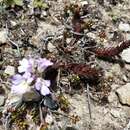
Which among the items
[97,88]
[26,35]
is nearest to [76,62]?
[97,88]

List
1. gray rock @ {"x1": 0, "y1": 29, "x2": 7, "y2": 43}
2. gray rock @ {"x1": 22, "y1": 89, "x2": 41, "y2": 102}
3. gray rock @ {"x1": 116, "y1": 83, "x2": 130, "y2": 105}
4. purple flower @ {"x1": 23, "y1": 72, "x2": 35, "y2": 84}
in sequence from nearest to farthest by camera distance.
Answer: purple flower @ {"x1": 23, "y1": 72, "x2": 35, "y2": 84}, gray rock @ {"x1": 22, "y1": 89, "x2": 41, "y2": 102}, gray rock @ {"x1": 116, "y1": 83, "x2": 130, "y2": 105}, gray rock @ {"x1": 0, "y1": 29, "x2": 7, "y2": 43}

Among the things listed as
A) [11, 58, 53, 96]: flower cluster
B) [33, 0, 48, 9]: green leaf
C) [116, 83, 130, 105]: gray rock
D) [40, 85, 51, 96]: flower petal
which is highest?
[33, 0, 48, 9]: green leaf

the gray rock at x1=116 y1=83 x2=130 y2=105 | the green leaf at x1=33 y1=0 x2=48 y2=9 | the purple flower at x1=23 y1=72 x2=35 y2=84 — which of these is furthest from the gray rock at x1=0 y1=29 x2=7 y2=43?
the gray rock at x1=116 y1=83 x2=130 y2=105

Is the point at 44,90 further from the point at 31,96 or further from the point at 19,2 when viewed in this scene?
the point at 19,2

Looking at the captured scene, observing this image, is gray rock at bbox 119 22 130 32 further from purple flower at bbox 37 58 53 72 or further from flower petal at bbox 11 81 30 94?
flower petal at bbox 11 81 30 94

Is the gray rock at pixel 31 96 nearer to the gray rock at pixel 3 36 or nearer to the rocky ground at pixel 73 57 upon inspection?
the rocky ground at pixel 73 57

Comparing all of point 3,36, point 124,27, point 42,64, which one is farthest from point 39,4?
point 42,64

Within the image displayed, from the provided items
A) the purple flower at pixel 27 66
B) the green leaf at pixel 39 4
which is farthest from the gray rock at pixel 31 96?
the green leaf at pixel 39 4
